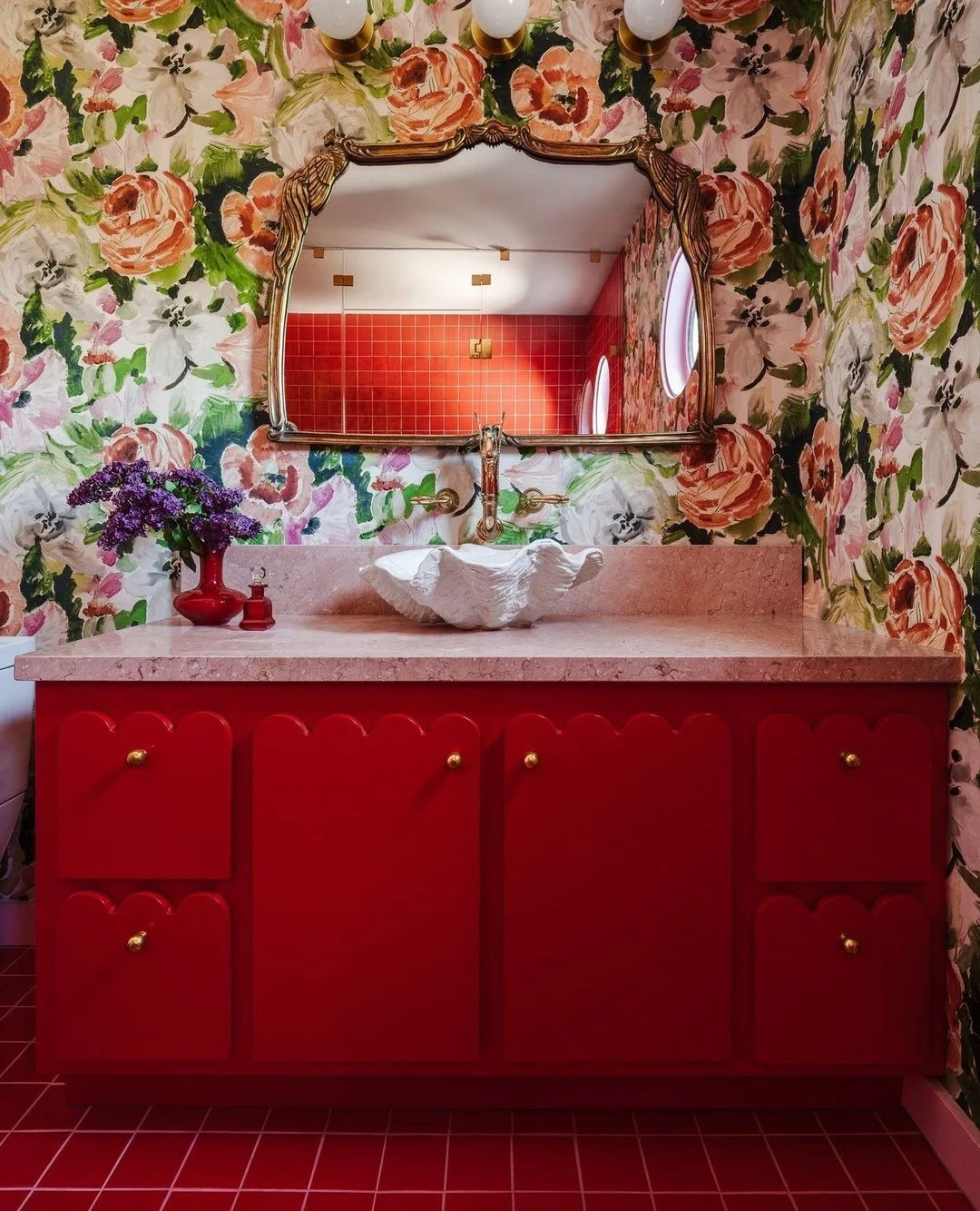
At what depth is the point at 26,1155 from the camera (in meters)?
1.17

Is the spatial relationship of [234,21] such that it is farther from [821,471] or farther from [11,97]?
[821,471]

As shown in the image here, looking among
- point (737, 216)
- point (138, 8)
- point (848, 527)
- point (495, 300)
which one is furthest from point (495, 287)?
point (138, 8)

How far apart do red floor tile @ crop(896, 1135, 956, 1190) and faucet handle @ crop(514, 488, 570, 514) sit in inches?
50.9

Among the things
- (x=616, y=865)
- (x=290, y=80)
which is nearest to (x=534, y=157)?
(x=290, y=80)

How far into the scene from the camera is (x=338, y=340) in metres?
1.69

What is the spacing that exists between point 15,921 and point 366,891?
118cm

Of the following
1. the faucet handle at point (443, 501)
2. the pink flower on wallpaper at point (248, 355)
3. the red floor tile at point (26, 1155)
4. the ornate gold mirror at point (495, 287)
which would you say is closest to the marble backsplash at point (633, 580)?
the faucet handle at point (443, 501)

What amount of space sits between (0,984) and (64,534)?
3.30ft

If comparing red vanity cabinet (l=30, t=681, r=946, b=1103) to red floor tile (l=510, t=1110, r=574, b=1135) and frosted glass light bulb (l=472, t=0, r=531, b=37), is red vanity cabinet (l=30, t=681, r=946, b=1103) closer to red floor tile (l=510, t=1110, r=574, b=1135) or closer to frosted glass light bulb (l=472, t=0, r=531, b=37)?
red floor tile (l=510, t=1110, r=574, b=1135)

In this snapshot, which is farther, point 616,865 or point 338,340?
point 338,340

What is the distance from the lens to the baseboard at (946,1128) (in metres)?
1.09

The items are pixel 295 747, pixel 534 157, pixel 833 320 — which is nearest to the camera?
pixel 295 747

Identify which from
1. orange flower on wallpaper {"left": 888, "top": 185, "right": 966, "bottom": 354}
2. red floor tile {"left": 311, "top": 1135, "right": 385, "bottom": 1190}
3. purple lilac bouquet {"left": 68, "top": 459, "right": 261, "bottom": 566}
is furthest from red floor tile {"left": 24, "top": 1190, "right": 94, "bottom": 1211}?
orange flower on wallpaper {"left": 888, "top": 185, "right": 966, "bottom": 354}

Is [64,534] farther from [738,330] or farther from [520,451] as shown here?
[738,330]
